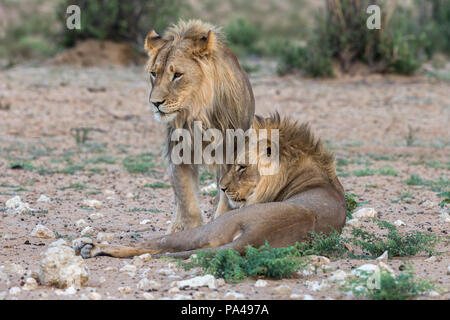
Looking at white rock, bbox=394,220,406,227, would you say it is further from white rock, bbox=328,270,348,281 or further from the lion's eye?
the lion's eye

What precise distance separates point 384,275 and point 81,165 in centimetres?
610

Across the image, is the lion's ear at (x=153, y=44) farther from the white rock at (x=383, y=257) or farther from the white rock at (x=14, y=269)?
the white rock at (x=383, y=257)

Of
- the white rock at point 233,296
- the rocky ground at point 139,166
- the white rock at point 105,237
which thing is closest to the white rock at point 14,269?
the rocky ground at point 139,166

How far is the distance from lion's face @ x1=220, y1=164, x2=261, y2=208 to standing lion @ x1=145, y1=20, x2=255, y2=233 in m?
0.25

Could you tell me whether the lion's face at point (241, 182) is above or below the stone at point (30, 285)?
above

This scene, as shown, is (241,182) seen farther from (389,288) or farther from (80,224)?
(389,288)

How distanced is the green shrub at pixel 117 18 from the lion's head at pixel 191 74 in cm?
1176

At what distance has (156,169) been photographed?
950 cm

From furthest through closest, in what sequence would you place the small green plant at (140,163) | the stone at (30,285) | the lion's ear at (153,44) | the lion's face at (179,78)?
the small green plant at (140,163), the lion's ear at (153,44), the lion's face at (179,78), the stone at (30,285)

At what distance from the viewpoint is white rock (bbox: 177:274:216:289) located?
4301 millimetres

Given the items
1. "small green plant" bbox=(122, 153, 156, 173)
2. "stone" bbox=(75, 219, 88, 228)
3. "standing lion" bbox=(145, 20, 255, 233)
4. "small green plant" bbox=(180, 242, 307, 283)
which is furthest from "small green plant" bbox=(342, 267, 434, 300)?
"small green plant" bbox=(122, 153, 156, 173)

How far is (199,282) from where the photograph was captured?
4.31 m

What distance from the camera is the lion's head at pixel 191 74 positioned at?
18.3 feet

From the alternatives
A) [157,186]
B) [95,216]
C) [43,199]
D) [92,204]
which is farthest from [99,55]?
[95,216]
